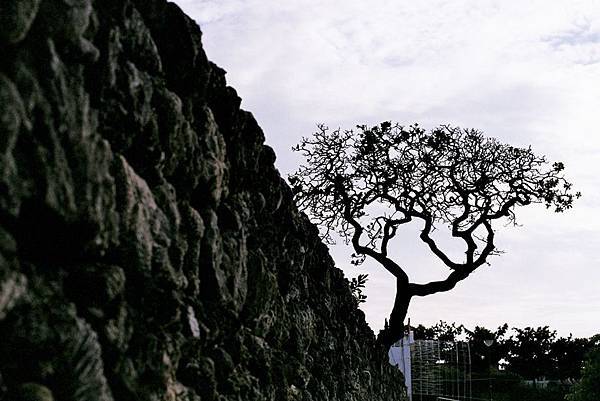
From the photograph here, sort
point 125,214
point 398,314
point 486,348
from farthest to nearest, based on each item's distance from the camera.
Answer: point 486,348 < point 398,314 < point 125,214

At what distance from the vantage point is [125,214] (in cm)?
245

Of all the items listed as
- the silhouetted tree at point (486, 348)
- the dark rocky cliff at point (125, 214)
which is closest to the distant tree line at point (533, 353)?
the silhouetted tree at point (486, 348)

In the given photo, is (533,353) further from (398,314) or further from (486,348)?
(398,314)

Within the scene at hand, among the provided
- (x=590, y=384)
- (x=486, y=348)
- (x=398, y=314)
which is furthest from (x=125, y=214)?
→ (x=486, y=348)

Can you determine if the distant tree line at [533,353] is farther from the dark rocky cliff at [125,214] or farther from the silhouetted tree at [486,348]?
the dark rocky cliff at [125,214]

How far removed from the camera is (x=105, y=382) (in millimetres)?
2295

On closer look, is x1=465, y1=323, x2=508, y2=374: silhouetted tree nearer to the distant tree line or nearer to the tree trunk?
the distant tree line

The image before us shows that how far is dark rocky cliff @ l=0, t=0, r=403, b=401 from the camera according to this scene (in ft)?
6.45

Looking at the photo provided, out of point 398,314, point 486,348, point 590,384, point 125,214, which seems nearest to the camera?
point 125,214

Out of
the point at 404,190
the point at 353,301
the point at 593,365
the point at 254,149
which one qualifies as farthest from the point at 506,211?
the point at 254,149

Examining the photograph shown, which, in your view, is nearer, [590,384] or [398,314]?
[398,314]

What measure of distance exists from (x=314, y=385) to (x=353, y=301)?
3926mm

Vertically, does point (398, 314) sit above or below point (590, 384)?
above

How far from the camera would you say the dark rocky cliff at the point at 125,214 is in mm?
1965
